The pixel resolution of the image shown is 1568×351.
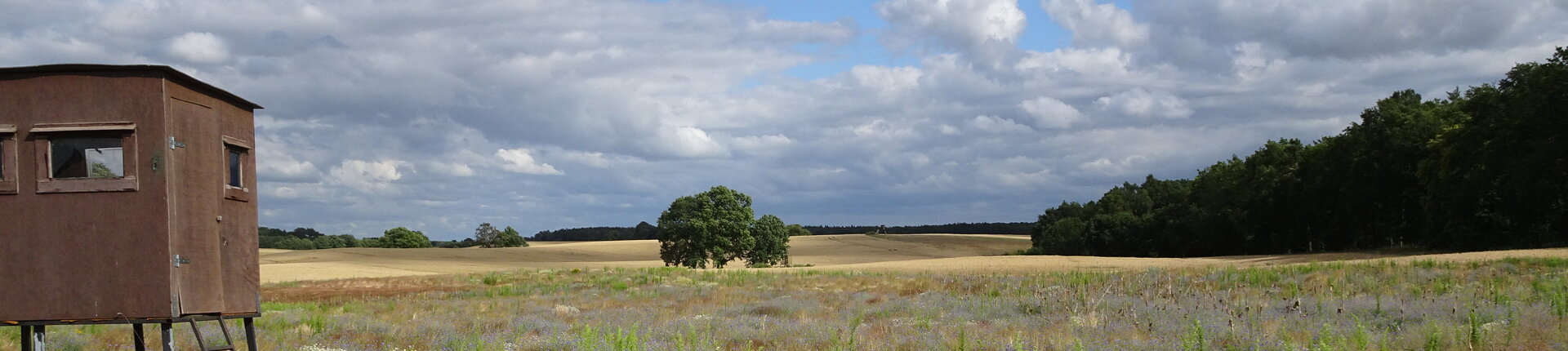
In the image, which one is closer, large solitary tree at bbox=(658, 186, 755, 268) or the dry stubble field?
the dry stubble field

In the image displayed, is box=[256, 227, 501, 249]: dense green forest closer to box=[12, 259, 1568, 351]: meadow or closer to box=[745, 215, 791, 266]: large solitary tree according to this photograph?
box=[745, 215, 791, 266]: large solitary tree

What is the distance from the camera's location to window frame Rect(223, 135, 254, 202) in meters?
11.0

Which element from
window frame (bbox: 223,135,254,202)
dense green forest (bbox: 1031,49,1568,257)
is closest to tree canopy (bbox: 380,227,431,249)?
dense green forest (bbox: 1031,49,1568,257)

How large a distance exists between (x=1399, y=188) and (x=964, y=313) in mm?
55697

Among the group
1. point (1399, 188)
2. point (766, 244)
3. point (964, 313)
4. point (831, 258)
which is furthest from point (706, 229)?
point (964, 313)

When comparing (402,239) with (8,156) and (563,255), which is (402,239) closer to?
(563,255)

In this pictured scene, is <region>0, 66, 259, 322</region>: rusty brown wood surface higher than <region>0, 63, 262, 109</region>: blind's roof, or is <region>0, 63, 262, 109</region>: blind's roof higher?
<region>0, 63, 262, 109</region>: blind's roof

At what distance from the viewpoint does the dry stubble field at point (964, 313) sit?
13312 millimetres

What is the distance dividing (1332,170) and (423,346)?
Answer: 213 feet

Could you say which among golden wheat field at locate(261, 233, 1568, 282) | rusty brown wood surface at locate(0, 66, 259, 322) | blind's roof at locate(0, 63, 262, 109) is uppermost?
blind's roof at locate(0, 63, 262, 109)

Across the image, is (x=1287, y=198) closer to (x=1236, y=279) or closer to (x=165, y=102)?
(x=1236, y=279)

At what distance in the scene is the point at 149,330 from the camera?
16.1m

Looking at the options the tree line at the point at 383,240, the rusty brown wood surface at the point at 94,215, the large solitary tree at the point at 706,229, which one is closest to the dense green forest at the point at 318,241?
the tree line at the point at 383,240

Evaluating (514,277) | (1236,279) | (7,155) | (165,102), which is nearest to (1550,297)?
(1236,279)
